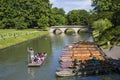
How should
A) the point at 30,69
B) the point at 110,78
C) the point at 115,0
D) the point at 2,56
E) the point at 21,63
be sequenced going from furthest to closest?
the point at 2,56, the point at 21,63, the point at 30,69, the point at 110,78, the point at 115,0

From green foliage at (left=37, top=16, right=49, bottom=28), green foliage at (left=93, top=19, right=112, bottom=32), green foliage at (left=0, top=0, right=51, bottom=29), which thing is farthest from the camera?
green foliage at (left=0, top=0, right=51, bottom=29)

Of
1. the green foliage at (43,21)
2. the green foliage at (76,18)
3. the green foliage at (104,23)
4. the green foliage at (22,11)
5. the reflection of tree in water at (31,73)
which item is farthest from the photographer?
the green foliage at (76,18)

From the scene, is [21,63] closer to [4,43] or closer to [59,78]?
[59,78]

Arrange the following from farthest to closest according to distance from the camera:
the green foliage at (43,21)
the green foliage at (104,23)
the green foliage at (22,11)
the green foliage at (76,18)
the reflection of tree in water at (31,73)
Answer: the green foliage at (76,18)
the green foliage at (22,11)
the green foliage at (43,21)
the reflection of tree in water at (31,73)
the green foliage at (104,23)

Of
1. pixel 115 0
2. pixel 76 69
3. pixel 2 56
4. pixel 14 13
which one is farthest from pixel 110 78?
pixel 14 13

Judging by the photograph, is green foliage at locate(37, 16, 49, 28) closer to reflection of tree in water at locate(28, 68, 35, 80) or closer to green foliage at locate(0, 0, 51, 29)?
green foliage at locate(0, 0, 51, 29)

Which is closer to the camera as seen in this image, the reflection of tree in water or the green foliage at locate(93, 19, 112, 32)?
the green foliage at locate(93, 19, 112, 32)

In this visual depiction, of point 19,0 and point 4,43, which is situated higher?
point 19,0

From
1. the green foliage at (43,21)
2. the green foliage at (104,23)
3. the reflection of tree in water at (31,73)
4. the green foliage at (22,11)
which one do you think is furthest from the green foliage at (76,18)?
the reflection of tree in water at (31,73)

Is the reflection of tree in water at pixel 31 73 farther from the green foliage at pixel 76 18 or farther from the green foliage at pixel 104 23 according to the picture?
the green foliage at pixel 76 18

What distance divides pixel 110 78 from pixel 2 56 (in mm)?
25028

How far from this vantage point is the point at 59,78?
34.0 m

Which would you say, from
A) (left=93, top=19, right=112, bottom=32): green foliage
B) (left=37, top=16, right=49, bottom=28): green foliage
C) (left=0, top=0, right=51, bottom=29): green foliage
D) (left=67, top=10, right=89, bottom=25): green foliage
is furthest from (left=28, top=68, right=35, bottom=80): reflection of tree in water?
(left=67, top=10, right=89, bottom=25): green foliage

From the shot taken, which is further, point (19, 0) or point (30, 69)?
point (19, 0)
